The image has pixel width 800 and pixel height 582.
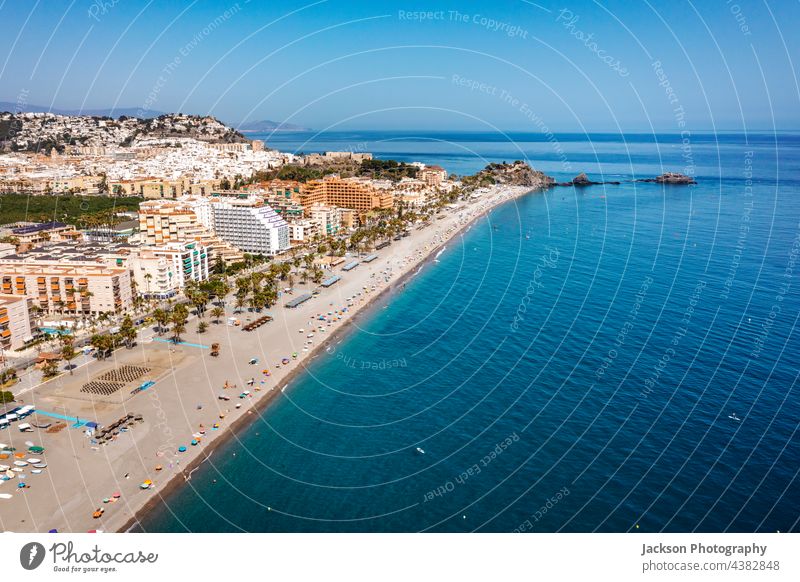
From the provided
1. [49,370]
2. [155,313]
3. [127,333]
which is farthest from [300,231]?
[49,370]

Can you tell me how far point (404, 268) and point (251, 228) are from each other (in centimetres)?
879

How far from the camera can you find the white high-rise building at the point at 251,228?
1216 inches

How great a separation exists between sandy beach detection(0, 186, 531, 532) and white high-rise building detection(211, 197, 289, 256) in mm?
8896

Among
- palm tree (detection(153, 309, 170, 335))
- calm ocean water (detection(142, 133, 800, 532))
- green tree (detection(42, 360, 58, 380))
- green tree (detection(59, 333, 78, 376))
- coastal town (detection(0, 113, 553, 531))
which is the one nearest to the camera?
calm ocean water (detection(142, 133, 800, 532))

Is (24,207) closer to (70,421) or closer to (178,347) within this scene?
Answer: (178,347)

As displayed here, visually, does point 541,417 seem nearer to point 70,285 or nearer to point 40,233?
point 70,285

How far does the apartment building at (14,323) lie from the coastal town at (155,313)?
47 millimetres

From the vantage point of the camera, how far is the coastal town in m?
11.6

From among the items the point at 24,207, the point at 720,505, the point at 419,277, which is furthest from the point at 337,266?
the point at 24,207

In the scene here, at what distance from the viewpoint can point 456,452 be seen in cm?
1263

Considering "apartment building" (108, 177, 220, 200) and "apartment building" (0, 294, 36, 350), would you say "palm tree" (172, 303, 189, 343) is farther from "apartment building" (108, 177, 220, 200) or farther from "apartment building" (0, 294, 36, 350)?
"apartment building" (108, 177, 220, 200)

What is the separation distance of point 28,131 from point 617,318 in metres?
91.0

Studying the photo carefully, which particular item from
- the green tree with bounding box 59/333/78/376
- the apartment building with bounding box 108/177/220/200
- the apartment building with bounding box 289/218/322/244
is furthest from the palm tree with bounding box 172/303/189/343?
the apartment building with bounding box 108/177/220/200

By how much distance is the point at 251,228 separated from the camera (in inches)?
1224
